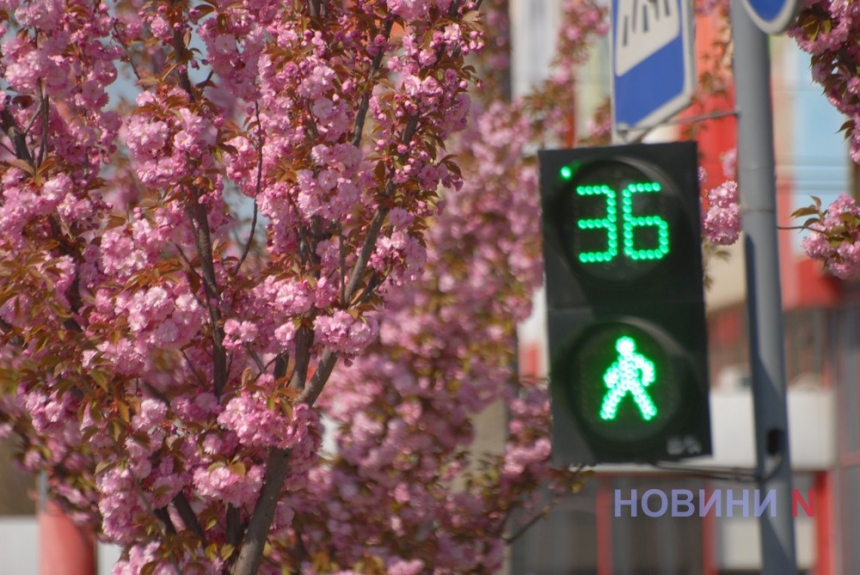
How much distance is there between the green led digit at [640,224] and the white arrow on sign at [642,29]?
0.97m

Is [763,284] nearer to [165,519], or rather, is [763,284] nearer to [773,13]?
[773,13]

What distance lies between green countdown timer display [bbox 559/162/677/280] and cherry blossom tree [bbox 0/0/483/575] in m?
1.37

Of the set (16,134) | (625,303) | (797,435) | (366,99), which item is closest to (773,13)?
(625,303)

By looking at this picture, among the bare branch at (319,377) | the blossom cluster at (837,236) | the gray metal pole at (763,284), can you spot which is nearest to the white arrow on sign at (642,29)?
the gray metal pole at (763,284)

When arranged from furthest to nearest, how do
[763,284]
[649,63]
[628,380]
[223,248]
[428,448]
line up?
[428,448] < [223,248] < [649,63] < [763,284] < [628,380]

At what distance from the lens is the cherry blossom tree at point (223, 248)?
16.7 feet

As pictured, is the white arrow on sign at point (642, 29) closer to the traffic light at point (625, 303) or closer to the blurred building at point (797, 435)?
the traffic light at point (625, 303)

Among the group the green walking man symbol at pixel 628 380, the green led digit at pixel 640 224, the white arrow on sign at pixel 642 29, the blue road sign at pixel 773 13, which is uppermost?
the white arrow on sign at pixel 642 29

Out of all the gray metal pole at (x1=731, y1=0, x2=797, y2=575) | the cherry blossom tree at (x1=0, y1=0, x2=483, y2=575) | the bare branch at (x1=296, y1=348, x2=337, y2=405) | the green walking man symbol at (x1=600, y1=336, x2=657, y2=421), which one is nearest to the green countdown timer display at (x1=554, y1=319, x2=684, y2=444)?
the green walking man symbol at (x1=600, y1=336, x2=657, y2=421)

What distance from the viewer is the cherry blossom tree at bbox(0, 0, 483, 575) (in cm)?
509

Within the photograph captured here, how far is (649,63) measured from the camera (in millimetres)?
4734

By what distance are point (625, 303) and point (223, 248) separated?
2233mm

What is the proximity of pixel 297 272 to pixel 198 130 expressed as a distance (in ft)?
2.12

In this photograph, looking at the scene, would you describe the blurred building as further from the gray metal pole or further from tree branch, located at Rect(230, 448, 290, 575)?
the gray metal pole
